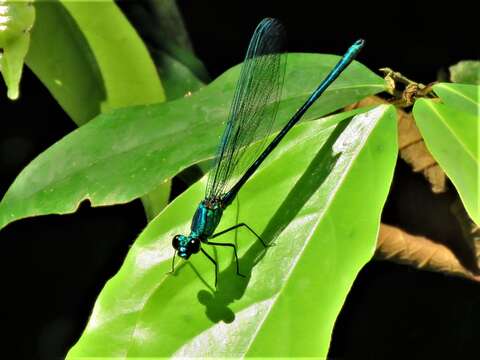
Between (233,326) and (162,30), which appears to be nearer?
(233,326)

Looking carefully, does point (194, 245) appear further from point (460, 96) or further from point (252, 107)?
point (460, 96)

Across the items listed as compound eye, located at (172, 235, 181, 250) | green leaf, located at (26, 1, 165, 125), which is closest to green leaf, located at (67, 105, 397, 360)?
compound eye, located at (172, 235, 181, 250)

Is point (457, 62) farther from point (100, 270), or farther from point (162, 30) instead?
Result: point (100, 270)

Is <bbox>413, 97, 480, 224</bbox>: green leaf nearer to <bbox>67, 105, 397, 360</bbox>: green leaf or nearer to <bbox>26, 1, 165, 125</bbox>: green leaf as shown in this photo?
<bbox>67, 105, 397, 360</bbox>: green leaf

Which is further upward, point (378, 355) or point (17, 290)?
point (17, 290)

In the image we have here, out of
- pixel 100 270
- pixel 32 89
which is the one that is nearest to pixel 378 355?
pixel 100 270

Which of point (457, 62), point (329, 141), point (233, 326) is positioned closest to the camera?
point (233, 326)

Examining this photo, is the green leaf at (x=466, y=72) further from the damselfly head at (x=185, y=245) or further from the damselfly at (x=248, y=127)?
the damselfly head at (x=185, y=245)

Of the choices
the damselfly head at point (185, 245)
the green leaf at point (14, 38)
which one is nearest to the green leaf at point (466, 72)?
the damselfly head at point (185, 245)

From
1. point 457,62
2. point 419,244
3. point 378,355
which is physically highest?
point 457,62
